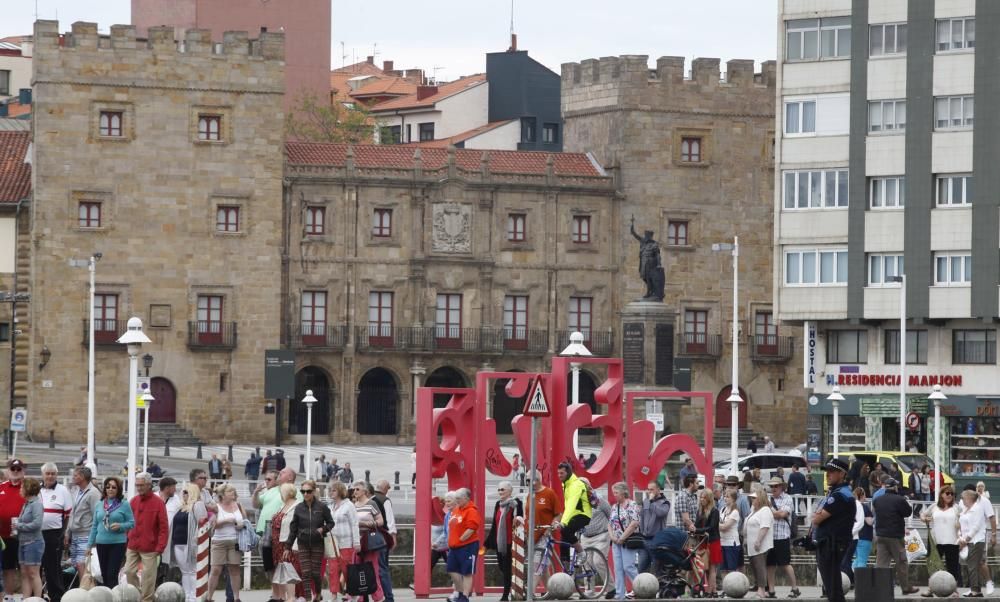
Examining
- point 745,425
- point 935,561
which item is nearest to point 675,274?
point 745,425

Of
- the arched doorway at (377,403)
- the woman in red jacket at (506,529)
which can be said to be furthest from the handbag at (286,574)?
the arched doorway at (377,403)

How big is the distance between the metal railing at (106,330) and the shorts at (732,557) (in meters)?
49.1

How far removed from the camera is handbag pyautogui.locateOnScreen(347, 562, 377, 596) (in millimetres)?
30156

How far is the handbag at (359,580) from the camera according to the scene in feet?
98.9

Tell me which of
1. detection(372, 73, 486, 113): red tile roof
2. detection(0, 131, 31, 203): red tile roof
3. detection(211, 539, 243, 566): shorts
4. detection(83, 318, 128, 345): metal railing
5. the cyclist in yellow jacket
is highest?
detection(372, 73, 486, 113): red tile roof

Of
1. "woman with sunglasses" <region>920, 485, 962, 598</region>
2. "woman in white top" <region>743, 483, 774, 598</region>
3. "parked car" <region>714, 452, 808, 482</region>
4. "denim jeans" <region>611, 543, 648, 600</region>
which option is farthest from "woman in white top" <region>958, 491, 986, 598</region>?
"parked car" <region>714, 452, 808, 482</region>

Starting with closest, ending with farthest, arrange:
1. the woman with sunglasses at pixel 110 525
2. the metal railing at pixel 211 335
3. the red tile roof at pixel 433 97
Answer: the woman with sunglasses at pixel 110 525 < the metal railing at pixel 211 335 < the red tile roof at pixel 433 97

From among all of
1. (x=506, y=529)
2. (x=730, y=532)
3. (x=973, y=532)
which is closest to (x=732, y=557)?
(x=730, y=532)

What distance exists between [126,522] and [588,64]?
60066 millimetres

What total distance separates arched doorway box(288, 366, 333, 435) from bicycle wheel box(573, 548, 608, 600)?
50.4 metres

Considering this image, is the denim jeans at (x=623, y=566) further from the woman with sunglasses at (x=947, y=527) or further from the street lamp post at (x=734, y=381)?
the street lamp post at (x=734, y=381)

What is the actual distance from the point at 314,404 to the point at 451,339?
16.9ft

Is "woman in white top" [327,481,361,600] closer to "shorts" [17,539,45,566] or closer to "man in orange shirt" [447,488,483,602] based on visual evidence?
"man in orange shirt" [447,488,483,602]

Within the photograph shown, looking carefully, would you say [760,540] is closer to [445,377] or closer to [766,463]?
[766,463]
